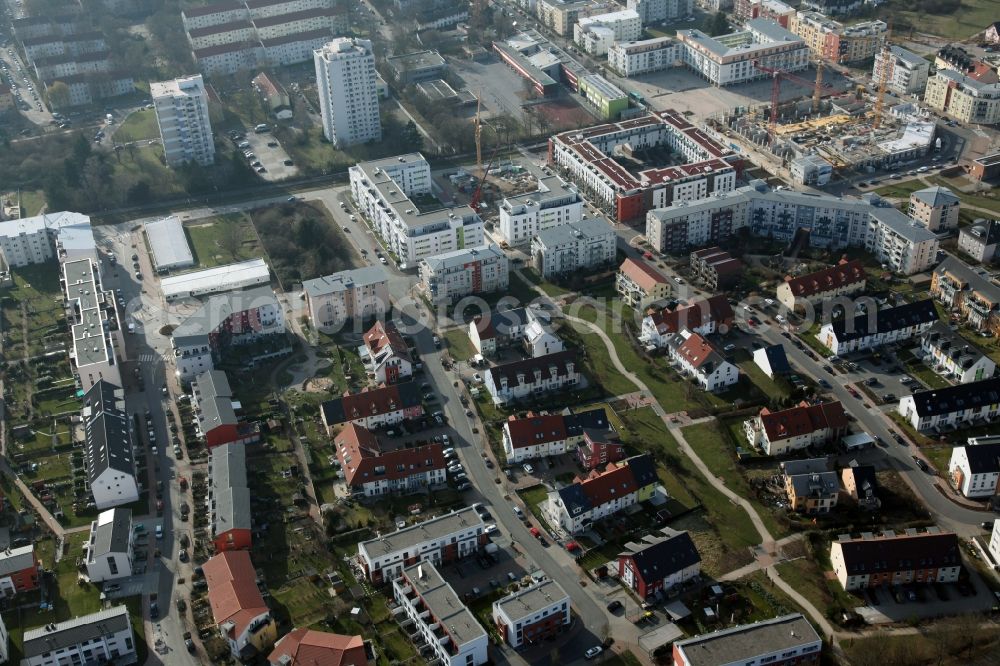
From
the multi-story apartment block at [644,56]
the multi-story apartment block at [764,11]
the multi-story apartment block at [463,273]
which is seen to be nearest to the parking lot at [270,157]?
the multi-story apartment block at [463,273]

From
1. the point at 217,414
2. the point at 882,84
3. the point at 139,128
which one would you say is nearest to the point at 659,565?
the point at 217,414

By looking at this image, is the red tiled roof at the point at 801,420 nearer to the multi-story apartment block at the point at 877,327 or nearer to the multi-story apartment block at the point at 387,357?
the multi-story apartment block at the point at 877,327

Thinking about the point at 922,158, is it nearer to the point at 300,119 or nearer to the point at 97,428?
the point at 300,119

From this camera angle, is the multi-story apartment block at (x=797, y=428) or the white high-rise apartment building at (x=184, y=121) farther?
the white high-rise apartment building at (x=184, y=121)

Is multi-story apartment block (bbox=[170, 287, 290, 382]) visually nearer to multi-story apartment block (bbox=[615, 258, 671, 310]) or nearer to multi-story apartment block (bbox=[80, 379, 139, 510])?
multi-story apartment block (bbox=[80, 379, 139, 510])

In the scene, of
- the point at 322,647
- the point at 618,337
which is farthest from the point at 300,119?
the point at 322,647

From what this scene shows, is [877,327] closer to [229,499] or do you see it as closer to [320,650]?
[320,650]

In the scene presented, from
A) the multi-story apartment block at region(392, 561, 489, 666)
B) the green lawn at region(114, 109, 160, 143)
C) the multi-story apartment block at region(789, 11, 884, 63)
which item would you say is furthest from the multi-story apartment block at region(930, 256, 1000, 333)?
the green lawn at region(114, 109, 160, 143)
